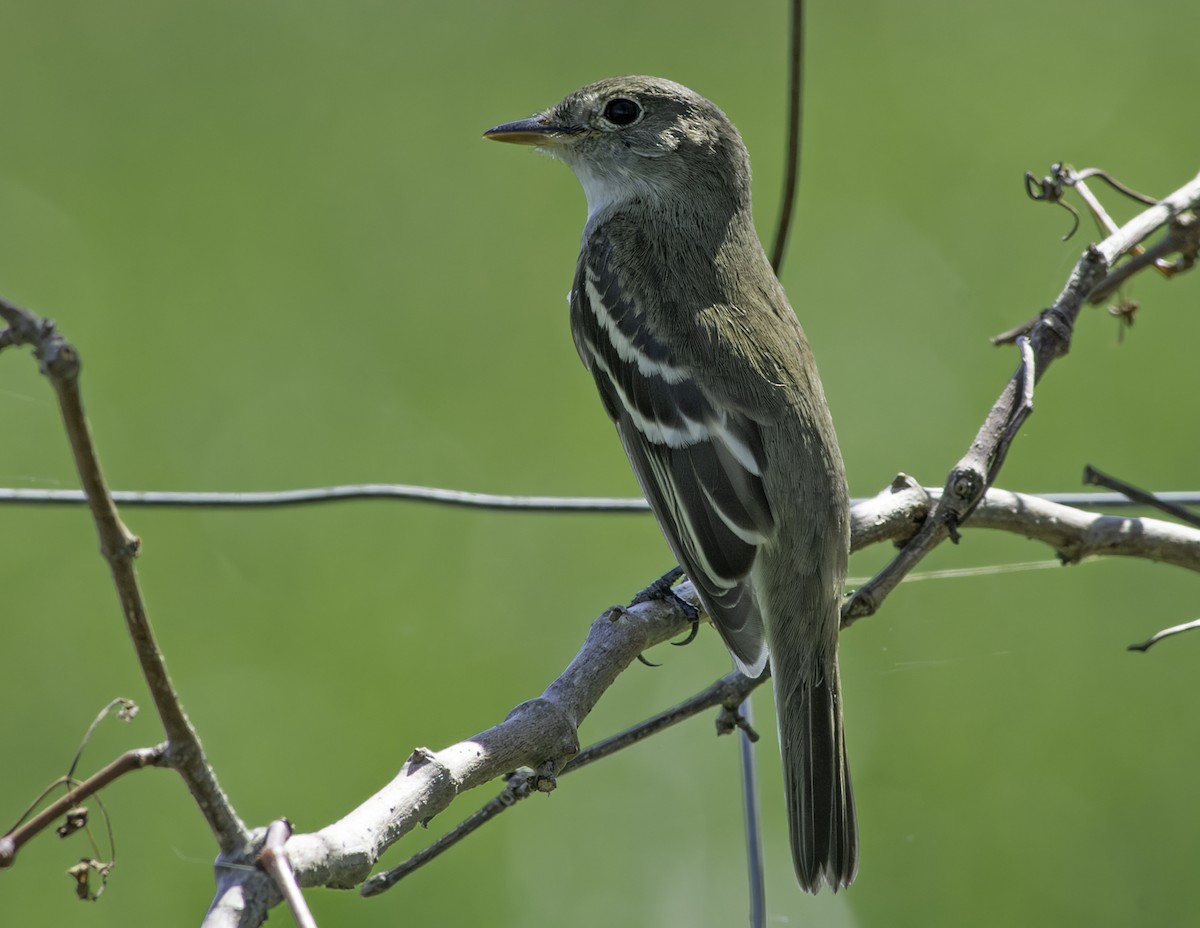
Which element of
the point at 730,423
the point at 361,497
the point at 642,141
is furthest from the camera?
the point at 642,141

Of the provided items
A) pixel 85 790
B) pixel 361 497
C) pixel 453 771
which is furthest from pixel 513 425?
pixel 85 790

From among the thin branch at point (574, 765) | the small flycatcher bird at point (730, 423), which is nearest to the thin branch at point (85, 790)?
the thin branch at point (574, 765)

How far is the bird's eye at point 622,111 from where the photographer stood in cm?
358

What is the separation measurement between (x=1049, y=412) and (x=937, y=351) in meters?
0.69

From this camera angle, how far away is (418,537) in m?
5.38

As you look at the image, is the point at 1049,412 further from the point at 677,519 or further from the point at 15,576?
the point at 15,576

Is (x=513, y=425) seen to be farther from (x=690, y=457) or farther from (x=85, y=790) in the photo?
(x=85, y=790)

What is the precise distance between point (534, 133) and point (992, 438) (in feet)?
5.39

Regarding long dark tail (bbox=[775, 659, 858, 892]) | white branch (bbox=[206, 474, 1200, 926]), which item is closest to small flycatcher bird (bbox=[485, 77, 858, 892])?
long dark tail (bbox=[775, 659, 858, 892])

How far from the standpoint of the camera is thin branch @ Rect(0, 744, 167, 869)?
4.22 ft

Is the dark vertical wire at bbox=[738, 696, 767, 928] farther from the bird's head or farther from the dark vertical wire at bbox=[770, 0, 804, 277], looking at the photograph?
the bird's head

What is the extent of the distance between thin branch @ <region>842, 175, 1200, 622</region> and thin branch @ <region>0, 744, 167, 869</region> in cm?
145

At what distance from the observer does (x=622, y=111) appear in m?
3.60

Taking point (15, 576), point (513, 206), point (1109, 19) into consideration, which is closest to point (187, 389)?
point (15, 576)
